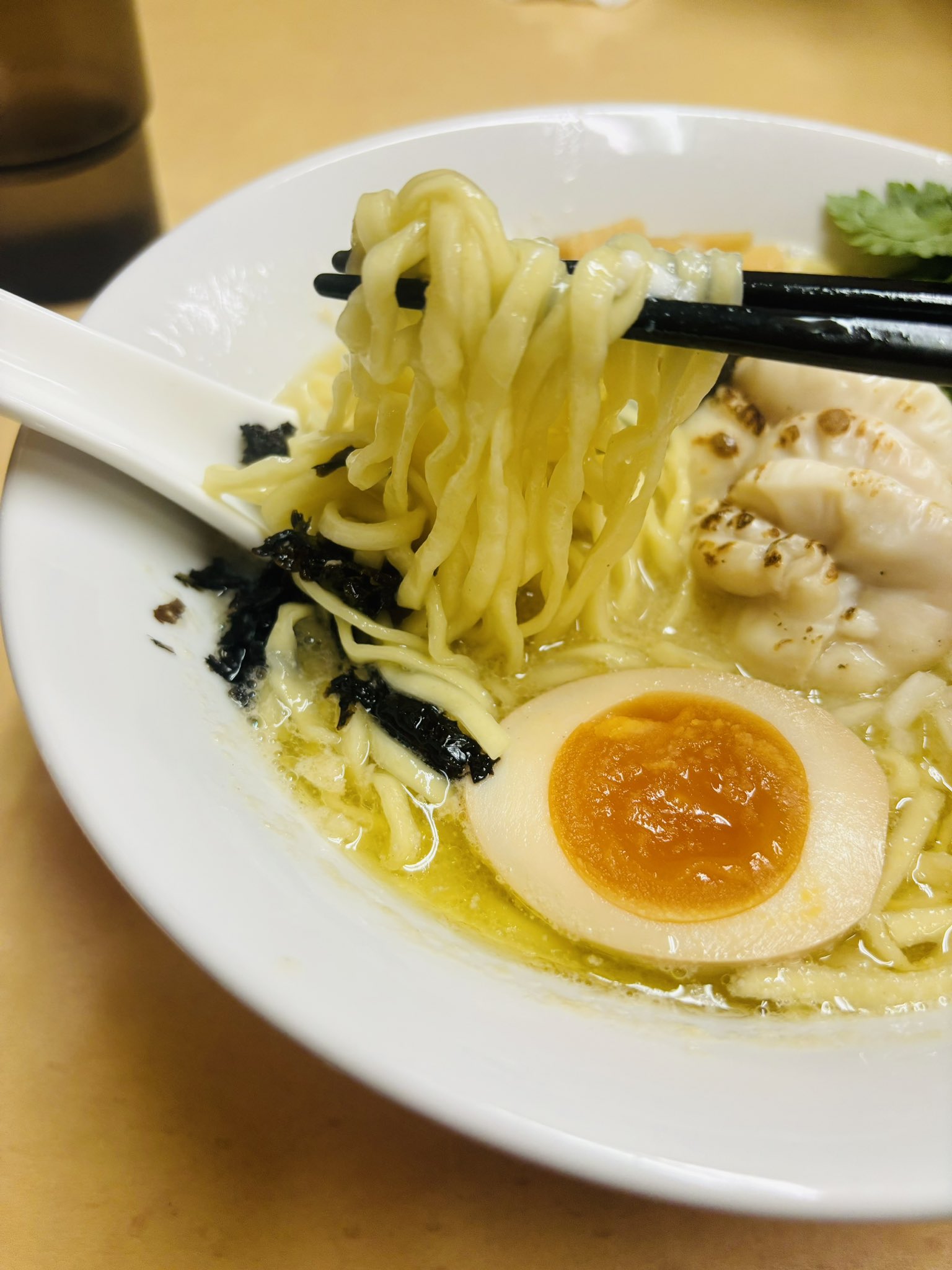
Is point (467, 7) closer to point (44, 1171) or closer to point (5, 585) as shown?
point (5, 585)

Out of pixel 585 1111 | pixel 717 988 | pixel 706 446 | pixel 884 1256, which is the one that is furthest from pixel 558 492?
pixel 884 1256

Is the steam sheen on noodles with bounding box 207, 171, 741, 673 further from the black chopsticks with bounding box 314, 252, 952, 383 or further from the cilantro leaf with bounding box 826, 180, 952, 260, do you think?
the cilantro leaf with bounding box 826, 180, 952, 260

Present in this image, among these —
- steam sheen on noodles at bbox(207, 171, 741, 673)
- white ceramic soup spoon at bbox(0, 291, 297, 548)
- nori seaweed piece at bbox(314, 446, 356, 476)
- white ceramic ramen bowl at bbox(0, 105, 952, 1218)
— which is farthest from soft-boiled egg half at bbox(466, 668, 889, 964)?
white ceramic soup spoon at bbox(0, 291, 297, 548)

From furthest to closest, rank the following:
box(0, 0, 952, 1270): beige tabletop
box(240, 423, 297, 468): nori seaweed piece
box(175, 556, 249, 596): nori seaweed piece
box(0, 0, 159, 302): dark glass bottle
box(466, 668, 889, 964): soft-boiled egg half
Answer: box(0, 0, 159, 302): dark glass bottle, box(240, 423, 297, 468): nori seaweed piece, box(175, 556, 249, 596): nori seaweed piece, box(466, 668, 889, 964): soft-boiled egg half, box(0, 0, 952, 1270): beige tabletop

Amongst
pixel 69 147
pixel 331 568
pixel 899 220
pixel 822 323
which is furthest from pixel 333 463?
pixel 899 220

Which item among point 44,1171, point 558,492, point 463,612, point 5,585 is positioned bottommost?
point 44,1171
